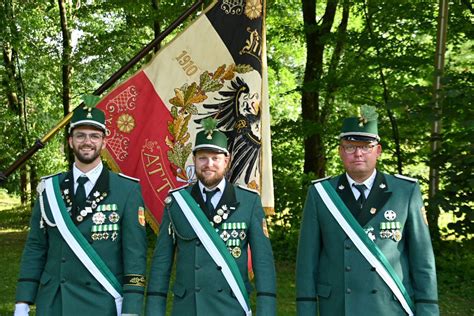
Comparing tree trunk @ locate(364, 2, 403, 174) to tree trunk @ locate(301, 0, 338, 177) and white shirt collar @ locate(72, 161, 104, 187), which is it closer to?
tree trunk @ locate(301, 0, 338, 177)

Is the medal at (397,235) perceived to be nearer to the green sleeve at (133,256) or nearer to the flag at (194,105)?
the green sleeve at (133,256)

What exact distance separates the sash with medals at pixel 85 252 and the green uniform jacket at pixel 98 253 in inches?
1.1

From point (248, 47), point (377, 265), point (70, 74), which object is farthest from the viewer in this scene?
point (70, 74)

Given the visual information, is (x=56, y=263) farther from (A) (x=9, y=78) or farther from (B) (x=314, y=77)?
(A) (x=9, y=78)

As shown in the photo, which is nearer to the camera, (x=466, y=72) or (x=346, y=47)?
(x=466, y=72)

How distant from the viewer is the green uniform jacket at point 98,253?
4094 mm

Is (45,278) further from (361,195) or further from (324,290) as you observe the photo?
(361,195)

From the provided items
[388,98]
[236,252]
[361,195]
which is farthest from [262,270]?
[388,98]

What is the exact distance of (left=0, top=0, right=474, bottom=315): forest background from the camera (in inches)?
340

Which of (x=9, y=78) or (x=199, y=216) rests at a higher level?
(x=9, y=78)

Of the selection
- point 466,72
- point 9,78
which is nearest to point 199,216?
point 466,72

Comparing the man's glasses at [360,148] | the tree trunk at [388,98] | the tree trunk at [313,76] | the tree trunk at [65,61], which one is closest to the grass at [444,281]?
the tree trunk at [388,98]

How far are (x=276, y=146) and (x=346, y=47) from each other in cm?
219

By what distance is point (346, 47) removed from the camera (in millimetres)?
12414
